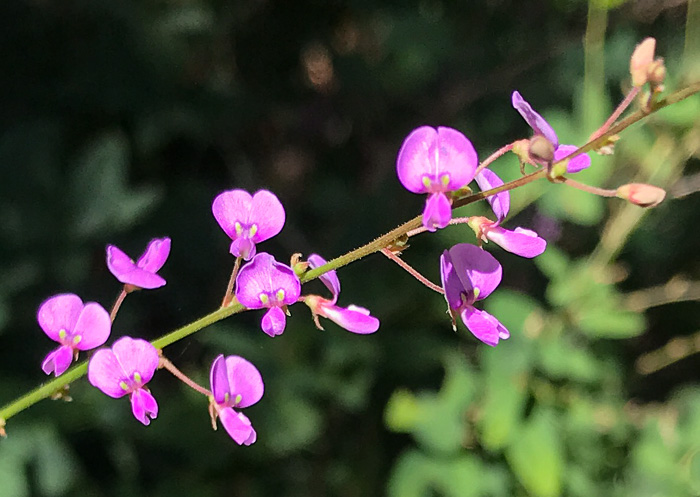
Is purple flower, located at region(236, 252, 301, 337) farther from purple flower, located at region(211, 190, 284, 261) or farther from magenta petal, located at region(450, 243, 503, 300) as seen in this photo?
magenta petal, located at region(450, 243, 503, 300)

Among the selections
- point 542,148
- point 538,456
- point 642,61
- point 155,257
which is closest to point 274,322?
point 155,257

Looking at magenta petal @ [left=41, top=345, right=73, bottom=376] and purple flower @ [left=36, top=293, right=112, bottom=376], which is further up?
purple flower @ [left=36, top=293, right=112, bottom=376]

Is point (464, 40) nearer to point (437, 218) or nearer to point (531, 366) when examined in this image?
point (531, 366)

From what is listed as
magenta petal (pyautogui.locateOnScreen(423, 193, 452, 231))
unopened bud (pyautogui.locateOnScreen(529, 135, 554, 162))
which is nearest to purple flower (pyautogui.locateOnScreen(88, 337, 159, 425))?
magenta petal (pyautogui.locateOnScreen(423, 193, 452, 231))

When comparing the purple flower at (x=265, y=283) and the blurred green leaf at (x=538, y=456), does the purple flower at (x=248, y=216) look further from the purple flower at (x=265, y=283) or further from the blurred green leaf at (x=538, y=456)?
the blurred green leaf at (x=538, y=456)

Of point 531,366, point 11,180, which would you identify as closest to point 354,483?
point 531,366

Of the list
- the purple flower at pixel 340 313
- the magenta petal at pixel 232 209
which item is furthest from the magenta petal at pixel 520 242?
the magenta petal at pixel 232 209

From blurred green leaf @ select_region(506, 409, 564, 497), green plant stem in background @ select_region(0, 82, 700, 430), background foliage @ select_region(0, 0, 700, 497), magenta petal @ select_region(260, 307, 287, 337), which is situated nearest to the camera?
green plant stem in background @ select_region(0, 82, 700, 430)
